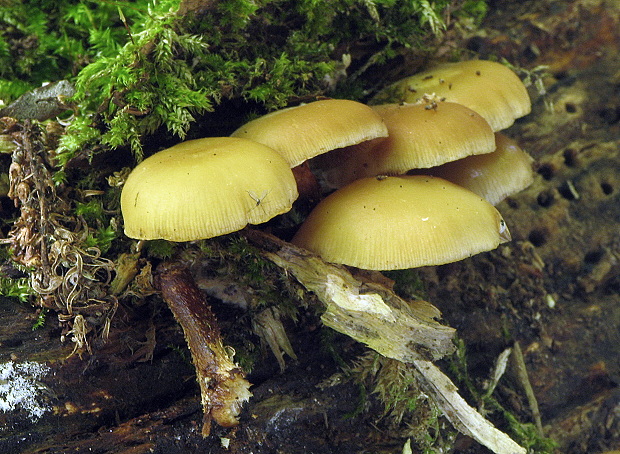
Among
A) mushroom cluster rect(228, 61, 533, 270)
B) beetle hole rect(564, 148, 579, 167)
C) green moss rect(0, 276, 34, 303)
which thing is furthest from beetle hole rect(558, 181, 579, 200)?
green moss rect(0, 276, 34, 303)

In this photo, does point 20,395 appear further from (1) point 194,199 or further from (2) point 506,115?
(2) point 506,115

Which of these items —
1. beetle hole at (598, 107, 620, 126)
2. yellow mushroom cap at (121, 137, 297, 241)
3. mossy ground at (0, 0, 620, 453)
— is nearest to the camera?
yellow mushroom cap at (121, 137, 297, 241)

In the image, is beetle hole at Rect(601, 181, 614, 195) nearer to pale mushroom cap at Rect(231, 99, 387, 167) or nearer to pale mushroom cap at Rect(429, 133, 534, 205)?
pale mushroom cap at Rect(429, 133, 534, 205)

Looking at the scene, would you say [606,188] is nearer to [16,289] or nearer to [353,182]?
[353,182]

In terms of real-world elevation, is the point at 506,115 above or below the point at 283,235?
above

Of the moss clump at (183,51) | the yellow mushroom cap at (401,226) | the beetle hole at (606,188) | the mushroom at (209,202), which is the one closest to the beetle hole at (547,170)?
the beetle hole at (606,188)

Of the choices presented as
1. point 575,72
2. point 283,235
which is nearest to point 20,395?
point 283,235

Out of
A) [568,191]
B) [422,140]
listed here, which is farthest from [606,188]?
[422,140]
